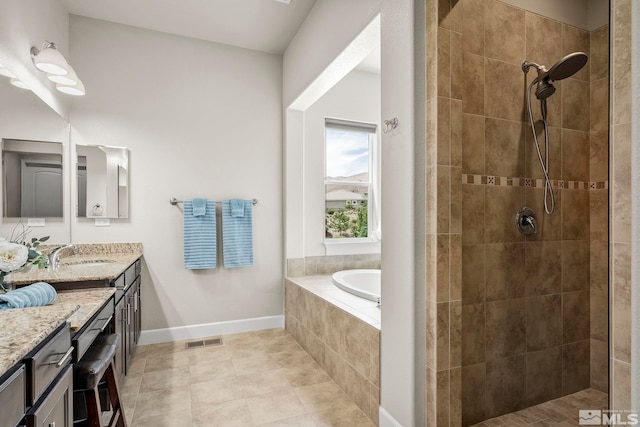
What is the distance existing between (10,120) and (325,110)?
2.63 metres

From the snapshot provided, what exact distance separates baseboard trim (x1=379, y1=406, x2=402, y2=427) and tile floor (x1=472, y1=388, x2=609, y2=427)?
0.52m

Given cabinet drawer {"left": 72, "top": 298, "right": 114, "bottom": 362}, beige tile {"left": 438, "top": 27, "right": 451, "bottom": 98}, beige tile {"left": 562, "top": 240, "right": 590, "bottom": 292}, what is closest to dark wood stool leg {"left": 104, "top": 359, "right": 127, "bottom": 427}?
cabinet drawer {"left": 72, "top": 298, "right": 114, "bottom": 362}

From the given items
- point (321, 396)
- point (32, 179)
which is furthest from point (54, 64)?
point (321, 396)

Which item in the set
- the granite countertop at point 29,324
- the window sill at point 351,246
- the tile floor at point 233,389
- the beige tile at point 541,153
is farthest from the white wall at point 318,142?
the granite countertop at point 29,324

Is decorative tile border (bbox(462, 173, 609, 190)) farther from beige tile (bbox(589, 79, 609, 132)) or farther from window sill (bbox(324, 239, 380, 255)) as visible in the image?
window sill (bbox(324, 239, 380, 255))

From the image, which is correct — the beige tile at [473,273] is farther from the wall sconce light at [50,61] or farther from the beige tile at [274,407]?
the wall sconce light at [50,61]

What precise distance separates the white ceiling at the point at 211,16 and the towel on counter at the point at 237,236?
166 cm

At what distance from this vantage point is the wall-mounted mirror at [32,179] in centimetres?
192

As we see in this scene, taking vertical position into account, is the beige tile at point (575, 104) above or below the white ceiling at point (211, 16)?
below

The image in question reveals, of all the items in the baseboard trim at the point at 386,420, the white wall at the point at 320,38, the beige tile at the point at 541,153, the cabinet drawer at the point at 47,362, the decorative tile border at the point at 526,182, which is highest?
the white wall at the point at 320,38

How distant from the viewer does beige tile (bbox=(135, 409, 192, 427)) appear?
1943 millimetres

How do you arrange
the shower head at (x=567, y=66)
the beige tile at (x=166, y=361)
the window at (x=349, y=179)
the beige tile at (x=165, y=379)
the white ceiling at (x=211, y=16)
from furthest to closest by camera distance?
the window at (x=349, y=179)
the white ceiling at (x=211, y=16)
the beige tile at (x=166, y=361)
the beige tile at (x=165, y=379)
the shower head at (x=567, y=66)

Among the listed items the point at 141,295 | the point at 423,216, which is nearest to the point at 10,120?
the point at 141,295

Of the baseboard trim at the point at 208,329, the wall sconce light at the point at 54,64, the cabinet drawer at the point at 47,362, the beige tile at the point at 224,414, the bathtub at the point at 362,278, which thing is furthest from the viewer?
the bathtub at the point at 362,278
